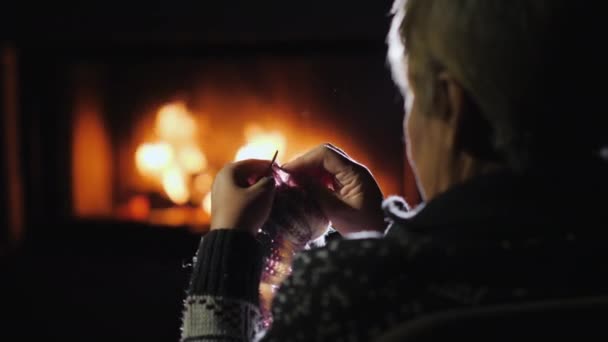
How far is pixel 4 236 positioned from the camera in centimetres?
254

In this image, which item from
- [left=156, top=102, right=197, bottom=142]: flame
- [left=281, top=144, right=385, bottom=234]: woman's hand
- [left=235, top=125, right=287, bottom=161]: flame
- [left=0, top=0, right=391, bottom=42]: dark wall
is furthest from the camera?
[left=156, top=102, right=197, bottom=142]: flame

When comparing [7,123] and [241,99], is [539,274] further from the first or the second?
[7,123]

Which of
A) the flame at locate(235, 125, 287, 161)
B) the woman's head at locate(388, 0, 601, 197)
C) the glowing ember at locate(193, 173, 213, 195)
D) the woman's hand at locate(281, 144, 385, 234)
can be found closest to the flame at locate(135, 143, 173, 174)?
the glowing ember at locate(193, 173, 213, 195)

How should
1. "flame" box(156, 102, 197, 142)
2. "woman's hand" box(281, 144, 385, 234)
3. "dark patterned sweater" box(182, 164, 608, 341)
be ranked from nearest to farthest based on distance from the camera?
"dark patterned sweater" box(182, 164, 608, 341), "woman's hand" box(281, 144, 385, 234), "flame" box(156, 102, 197, 142)

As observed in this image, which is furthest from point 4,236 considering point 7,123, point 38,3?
point 38,3

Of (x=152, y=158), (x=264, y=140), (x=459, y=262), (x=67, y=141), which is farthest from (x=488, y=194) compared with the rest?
(x=67, y=141)

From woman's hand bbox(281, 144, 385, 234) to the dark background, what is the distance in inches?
53.2

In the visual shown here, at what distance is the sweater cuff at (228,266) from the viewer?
2.06 feet

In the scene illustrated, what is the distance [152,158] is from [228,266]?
1.92 metres

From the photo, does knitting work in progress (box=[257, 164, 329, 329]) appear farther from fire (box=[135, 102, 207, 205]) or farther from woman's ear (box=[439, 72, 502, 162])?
fire (box=[135, 102, 207, 205])

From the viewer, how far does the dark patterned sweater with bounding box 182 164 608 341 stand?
1.55ft

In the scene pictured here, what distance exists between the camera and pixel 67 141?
2533 millimetres

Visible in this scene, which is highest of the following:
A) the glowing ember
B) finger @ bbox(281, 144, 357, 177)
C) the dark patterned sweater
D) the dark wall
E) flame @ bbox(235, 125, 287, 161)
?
the dark wall

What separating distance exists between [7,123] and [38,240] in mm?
396
